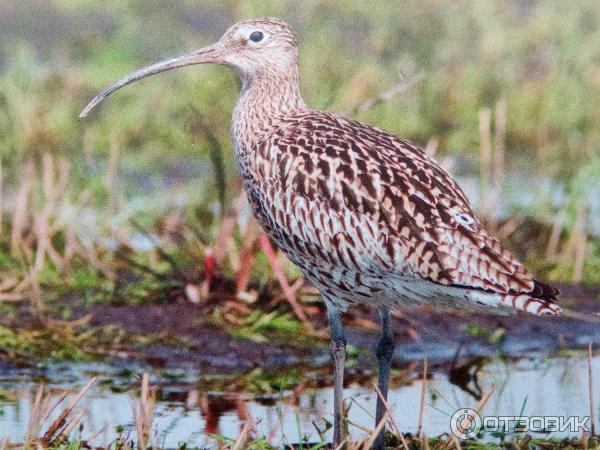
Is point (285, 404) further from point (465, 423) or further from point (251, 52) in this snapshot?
point (251, 52)

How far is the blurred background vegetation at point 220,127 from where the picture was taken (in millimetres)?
9242

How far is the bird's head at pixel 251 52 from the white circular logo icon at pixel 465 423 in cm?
194

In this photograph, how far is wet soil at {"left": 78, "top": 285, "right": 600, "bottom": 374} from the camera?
8430 mm

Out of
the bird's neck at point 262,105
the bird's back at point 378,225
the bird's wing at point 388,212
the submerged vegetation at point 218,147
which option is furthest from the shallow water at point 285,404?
the bird's neck at point 262,105

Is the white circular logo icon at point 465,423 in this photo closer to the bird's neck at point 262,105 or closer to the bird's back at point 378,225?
the bird's back at point 378,225

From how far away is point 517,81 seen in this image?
48.9 feet

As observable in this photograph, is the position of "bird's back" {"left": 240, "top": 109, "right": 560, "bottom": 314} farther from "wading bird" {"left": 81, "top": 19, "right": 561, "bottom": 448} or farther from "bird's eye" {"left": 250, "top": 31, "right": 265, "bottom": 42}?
"bird's eye" {"left": 250, "top": 31, "right": 265, "bottom": 42}

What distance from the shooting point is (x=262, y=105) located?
A: 24.6 ft

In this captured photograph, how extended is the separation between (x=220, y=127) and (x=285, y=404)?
15.8ft

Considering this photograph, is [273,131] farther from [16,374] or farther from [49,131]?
[49,131]

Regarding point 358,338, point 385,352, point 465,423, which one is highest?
point 358,338

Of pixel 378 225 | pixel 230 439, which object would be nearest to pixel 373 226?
pixel 378 225

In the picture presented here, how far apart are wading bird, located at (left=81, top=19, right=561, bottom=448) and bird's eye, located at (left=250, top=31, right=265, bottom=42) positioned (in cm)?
66

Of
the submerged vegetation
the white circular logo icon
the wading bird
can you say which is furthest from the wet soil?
the wading bird
